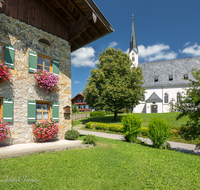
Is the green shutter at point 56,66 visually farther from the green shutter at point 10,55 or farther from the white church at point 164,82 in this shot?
the white church at point 164,82

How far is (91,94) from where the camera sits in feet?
69.2

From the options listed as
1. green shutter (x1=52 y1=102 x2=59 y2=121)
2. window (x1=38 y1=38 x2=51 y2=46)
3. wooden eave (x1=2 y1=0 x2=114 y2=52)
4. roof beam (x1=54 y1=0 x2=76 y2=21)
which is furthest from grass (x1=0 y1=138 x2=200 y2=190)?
roof beam (x1=54 y1=0 x2=76 y2=21)

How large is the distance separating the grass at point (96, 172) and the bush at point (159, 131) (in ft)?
8.87

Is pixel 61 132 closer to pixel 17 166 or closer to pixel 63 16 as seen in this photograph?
pixel 17 166

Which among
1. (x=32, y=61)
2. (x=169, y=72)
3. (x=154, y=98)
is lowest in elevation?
(x=154, y=98)

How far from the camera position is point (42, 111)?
8484 mm

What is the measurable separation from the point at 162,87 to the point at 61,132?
102 feet

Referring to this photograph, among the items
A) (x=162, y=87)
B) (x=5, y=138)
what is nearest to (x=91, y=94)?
(x=5, y=138)

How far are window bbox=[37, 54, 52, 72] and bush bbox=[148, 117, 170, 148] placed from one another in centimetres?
716

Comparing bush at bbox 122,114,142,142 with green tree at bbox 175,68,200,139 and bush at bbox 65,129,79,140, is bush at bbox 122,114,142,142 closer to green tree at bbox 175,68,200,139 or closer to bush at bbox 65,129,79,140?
green tree at bbox 175,68,200,139

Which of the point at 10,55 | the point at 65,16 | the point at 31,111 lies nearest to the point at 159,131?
the point at 31,111

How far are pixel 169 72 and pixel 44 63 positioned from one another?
33.9 metres

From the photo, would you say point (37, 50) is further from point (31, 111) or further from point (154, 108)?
point (154, 108)

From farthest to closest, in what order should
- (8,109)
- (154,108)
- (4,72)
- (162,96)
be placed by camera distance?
(162,96), (154,108), (8,109), (4,72)
